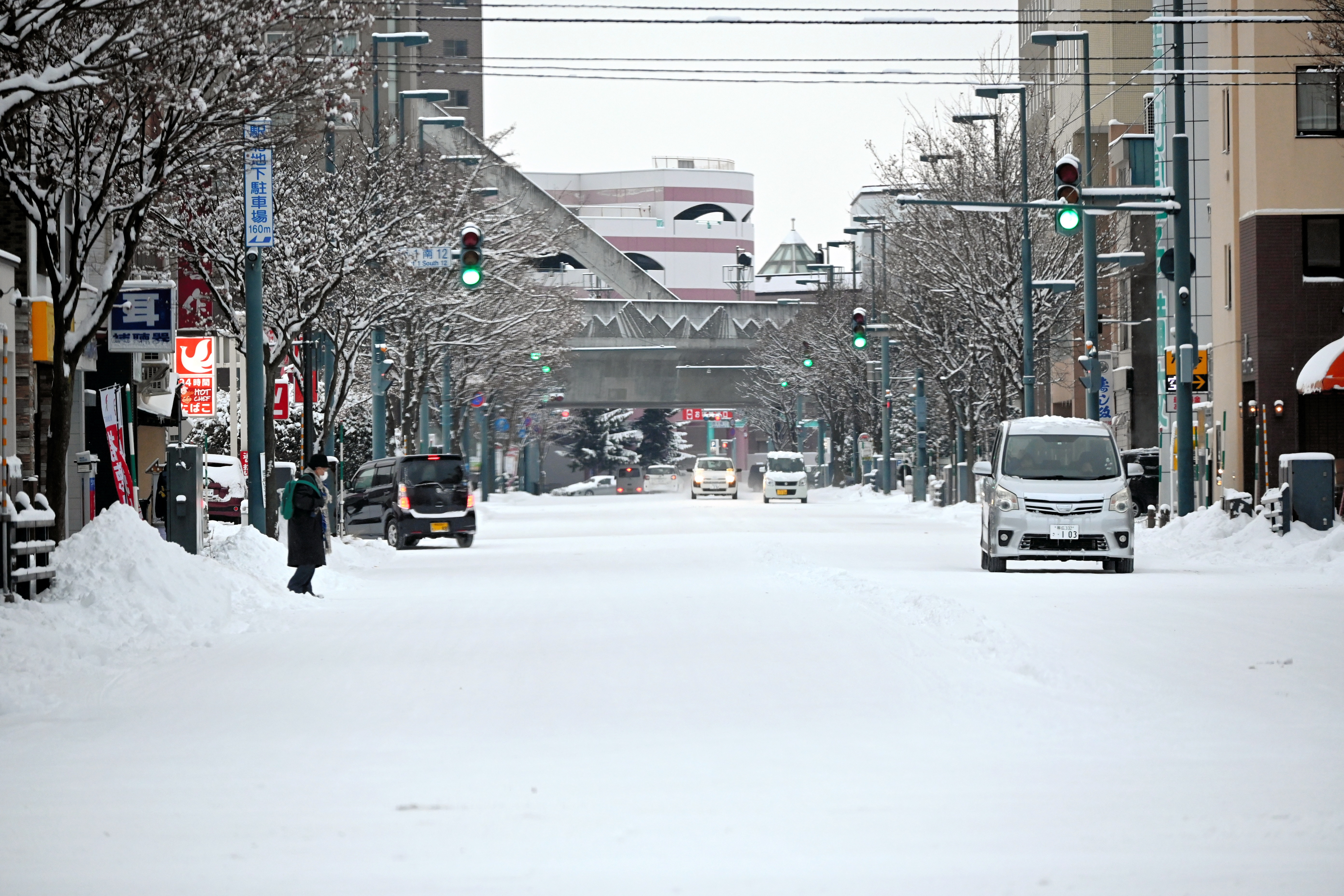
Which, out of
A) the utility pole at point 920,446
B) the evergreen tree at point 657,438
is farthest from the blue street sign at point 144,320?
the evergreen tree at point 657,438

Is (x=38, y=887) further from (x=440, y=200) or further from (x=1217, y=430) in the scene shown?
(x=1217, y=430)

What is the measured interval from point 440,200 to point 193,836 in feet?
113

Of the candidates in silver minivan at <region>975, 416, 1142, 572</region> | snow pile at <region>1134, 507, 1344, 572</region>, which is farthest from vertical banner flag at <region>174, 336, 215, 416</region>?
silver minivan at <region>975, 416, 1142, 572</region>

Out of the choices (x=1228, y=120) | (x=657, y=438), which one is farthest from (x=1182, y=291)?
(x=657, y=438)

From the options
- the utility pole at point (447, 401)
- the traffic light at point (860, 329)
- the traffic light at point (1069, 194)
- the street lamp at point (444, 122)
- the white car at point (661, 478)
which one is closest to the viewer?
the traffic light at point (1069, 194)

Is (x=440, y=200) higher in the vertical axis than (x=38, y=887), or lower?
higher

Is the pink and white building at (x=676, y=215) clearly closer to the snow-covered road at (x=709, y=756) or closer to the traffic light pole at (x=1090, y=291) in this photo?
the traffic light pole at (x=1090, y=291)

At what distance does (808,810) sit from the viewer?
27.0 feet

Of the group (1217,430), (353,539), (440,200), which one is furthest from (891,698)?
(1217,430)

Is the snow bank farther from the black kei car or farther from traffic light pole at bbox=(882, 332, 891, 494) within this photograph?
traffic light pole at bbox=(882, 332, 891, 494)

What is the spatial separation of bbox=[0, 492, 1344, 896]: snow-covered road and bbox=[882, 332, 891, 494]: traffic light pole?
Result: 50.3 meters

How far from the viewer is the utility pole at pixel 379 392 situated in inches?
1644

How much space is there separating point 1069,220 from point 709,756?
21.7 m

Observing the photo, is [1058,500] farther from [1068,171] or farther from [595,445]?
[595,445]
